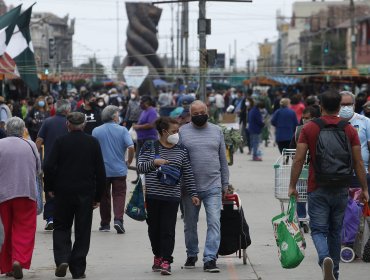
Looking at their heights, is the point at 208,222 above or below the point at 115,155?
below

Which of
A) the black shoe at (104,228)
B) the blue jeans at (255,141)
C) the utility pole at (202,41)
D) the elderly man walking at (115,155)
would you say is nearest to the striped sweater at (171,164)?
the elderly man walking at (115,155)

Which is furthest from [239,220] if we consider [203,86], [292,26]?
[292,26]

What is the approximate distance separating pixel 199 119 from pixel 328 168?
6.78ft

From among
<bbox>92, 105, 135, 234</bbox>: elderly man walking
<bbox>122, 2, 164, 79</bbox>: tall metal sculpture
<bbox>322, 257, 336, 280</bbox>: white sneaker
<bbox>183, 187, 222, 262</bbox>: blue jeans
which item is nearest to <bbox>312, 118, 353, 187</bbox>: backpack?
<bbox>322, 257, 336, 280</bbox>: white sneaker

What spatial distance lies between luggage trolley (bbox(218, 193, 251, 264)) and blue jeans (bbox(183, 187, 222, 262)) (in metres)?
0.40

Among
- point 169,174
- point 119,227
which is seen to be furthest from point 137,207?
point 119,227

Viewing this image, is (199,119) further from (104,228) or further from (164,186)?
(104,228)

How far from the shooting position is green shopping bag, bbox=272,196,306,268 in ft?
32.3

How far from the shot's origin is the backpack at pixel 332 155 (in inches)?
373

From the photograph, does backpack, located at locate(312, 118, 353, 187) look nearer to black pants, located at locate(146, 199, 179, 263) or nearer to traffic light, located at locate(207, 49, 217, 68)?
black pants, located at locate(146, 199, 179, 263)

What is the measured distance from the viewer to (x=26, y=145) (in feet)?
36.8

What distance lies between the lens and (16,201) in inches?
436

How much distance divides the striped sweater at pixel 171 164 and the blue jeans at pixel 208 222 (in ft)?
0.62

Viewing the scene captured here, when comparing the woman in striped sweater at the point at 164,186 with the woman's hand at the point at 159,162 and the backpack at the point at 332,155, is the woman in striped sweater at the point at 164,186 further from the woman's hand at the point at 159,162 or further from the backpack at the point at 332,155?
the backpack at the point at 332,155
